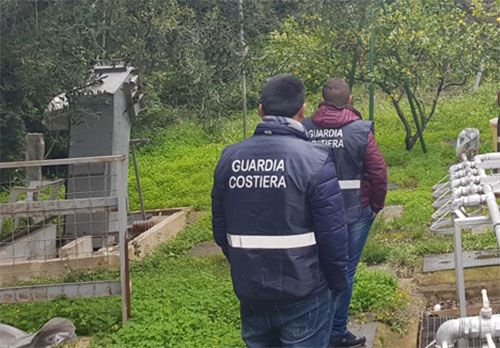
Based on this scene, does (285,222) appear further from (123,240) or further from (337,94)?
(123,240)

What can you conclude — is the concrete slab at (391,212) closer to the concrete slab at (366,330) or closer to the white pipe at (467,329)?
the concrete slab at (366,330)

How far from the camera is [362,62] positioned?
12.9 meters

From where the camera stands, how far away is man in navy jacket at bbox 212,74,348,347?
3344mm

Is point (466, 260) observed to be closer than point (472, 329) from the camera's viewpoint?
No

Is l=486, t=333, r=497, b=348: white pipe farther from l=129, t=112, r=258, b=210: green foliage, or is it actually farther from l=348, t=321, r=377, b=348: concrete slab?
l=129, t=112, r=258, b=210: green foliage

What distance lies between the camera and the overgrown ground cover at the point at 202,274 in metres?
5.59

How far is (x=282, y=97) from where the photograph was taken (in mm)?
3631

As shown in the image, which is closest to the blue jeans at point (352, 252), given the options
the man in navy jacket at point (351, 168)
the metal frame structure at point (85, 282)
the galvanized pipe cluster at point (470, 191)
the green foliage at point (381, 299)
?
the man in navy jacket at point (351, 168)

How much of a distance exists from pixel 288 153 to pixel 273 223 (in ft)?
1.05

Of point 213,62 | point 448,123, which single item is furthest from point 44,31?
point 448,123

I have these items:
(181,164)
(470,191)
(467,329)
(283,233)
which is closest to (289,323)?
(283,233)

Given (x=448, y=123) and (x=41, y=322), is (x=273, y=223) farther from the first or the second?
(x=448, y=123)

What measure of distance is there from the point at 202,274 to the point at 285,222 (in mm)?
4070

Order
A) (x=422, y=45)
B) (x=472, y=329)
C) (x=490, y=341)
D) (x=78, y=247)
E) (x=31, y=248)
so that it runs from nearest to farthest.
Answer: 1. (x=490, y=341)
2. (x=472, y=329)
3. (x=31, y=248)
4. (x=78, y=247)
5. (x=422, y=45)
